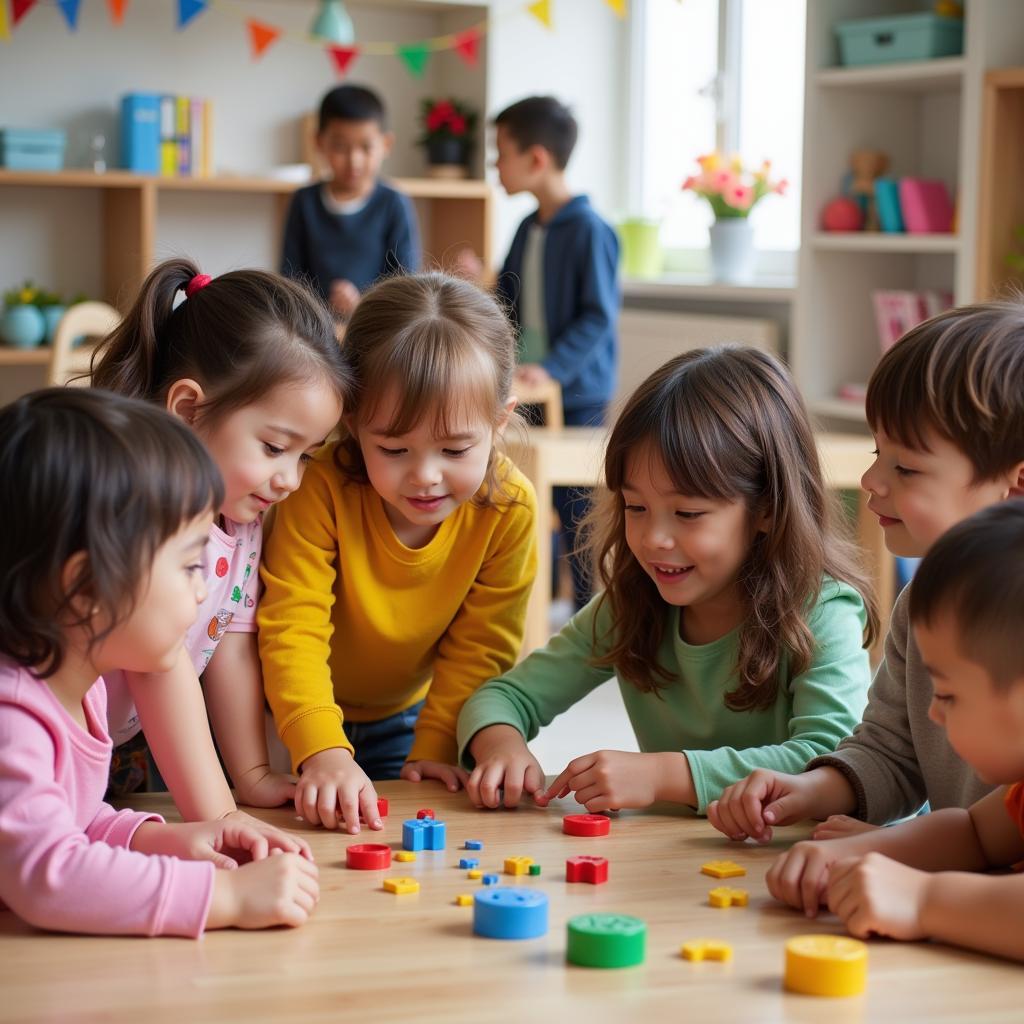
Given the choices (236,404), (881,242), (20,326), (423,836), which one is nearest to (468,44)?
(20,326)

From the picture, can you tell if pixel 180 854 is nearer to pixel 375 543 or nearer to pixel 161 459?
pixel 161 459

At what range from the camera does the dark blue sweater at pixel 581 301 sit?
3.93 meters

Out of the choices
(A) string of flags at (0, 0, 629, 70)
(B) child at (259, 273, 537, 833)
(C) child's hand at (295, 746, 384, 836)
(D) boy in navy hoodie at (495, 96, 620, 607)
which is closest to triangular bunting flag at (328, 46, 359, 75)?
(A) string of flags at (0, 0, 629, 70)

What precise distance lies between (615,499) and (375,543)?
0.88 feet

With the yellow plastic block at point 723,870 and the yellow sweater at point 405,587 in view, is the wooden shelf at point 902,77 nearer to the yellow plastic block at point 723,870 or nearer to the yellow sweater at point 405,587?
the yellow sweater at point 405,587

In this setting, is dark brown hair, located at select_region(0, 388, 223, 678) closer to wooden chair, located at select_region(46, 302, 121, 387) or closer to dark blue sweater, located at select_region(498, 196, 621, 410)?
wooden chair, located at select_region(46, 302, 121, 387)

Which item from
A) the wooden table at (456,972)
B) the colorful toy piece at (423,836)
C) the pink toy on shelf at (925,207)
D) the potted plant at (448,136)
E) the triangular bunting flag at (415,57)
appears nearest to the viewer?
the wooden table at (456,972)

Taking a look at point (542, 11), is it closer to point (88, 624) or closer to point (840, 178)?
point (840, 178)

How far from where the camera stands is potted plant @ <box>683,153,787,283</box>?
4.59m

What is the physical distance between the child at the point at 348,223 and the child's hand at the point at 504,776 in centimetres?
297

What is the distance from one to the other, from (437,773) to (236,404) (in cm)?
41

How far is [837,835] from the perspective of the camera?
1187 millimetres

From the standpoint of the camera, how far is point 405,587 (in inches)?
64.1

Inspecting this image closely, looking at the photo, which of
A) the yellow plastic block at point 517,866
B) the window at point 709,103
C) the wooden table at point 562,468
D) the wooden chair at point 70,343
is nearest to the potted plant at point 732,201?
the window at point 709,103
